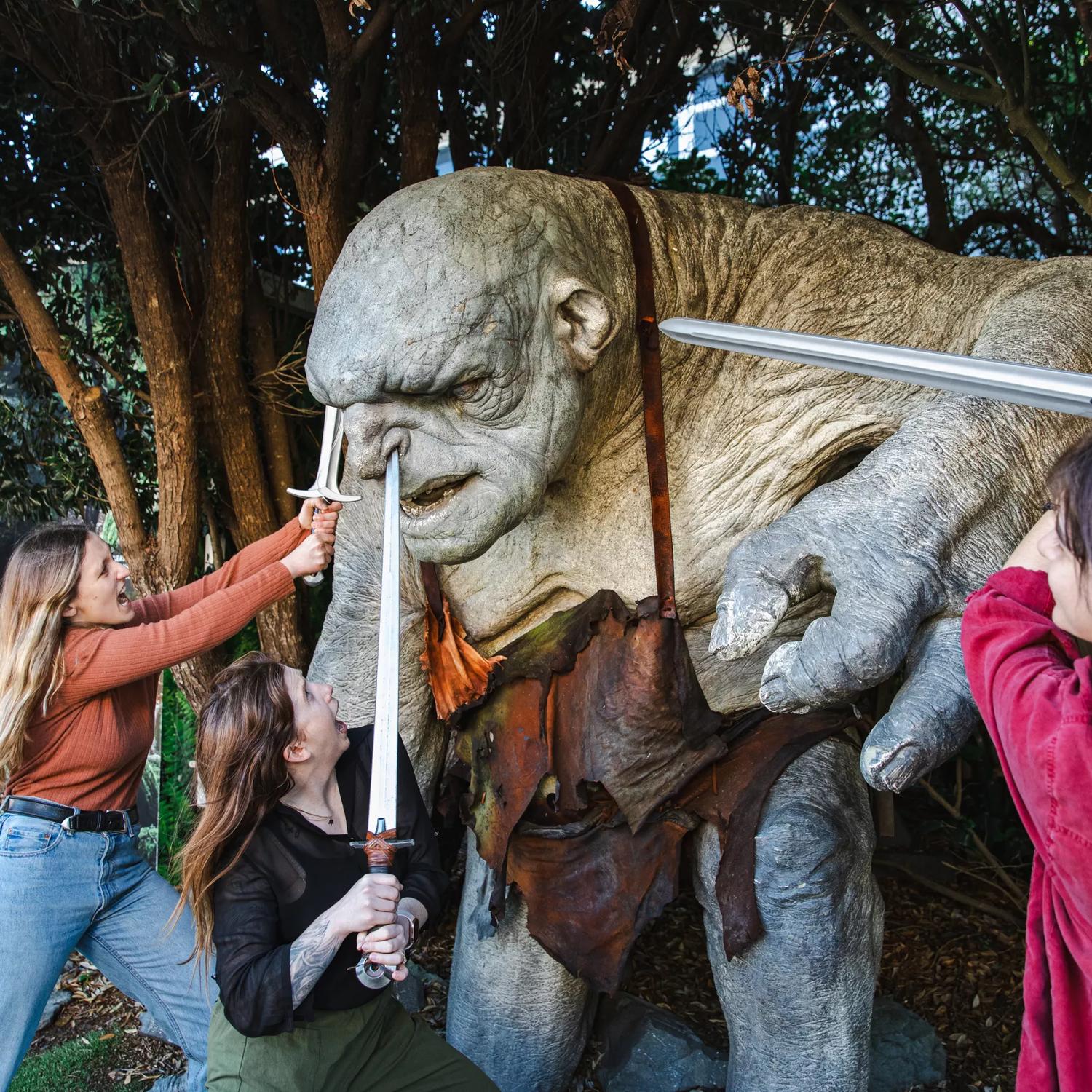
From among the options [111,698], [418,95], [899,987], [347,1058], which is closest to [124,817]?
[111,698]

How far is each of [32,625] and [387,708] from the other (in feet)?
3.85

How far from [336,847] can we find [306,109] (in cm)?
193

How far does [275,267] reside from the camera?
432 centimetres

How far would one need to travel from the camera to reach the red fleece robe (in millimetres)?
1232

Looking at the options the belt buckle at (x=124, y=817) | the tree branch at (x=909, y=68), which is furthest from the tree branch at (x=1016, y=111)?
the belt buckle at (x=124, y=817)

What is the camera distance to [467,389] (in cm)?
193

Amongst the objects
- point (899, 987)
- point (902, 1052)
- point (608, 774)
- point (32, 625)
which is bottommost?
point (899, 987)

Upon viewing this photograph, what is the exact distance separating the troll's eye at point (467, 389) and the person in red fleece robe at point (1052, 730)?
33.0 inches

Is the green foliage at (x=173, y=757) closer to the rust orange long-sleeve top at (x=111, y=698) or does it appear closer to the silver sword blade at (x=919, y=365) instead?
the rust orange long-sleeve top at (x=111, y=698)

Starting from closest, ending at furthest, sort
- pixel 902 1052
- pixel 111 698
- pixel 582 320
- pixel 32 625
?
pixel 582 320
pixel 32 625
pixel 111 698
pixel 902 1052

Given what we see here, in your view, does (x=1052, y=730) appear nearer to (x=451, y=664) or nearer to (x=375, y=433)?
(x=375, y=433)

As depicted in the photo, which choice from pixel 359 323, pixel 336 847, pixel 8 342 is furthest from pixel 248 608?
pixel 8 342

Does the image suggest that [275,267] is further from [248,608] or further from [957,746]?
[957,746]

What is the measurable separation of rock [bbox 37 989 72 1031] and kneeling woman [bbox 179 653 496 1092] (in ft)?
5.92
